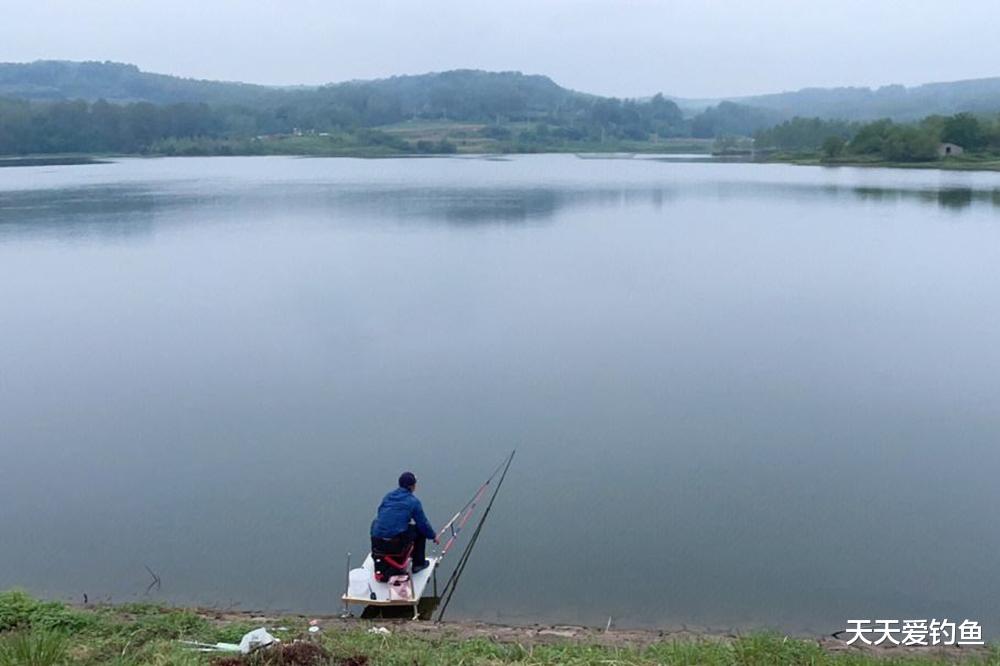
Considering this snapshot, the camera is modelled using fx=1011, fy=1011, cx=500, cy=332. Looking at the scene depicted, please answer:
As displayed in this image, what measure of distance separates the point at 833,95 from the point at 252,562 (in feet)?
657

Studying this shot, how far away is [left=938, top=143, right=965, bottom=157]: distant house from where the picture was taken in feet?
158

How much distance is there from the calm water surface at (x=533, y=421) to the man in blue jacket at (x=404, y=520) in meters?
0.45

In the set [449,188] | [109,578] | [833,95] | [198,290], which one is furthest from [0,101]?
[833,95]

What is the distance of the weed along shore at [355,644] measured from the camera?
12.3 feet

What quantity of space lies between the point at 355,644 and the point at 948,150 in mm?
50418

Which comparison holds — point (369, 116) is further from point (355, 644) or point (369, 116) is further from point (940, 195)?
point (355, 644)

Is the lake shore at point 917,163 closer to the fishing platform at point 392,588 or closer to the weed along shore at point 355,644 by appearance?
the fishing platform at point 392,588

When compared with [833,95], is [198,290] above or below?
below

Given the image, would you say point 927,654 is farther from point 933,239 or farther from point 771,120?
point 771,120

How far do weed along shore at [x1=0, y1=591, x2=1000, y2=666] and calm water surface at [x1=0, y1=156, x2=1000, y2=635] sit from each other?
629mm

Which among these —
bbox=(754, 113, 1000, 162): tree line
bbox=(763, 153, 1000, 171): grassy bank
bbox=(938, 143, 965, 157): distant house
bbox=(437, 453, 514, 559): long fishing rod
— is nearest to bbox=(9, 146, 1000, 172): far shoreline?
bbox=(763, 153, 1000, 171): grassy bank

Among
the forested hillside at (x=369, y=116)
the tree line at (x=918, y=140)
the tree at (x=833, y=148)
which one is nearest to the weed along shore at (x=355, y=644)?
the tree line at (x=918, y=140)

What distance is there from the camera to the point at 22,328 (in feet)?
39.1

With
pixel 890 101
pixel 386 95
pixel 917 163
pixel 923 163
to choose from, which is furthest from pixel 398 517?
pixel 890 101
